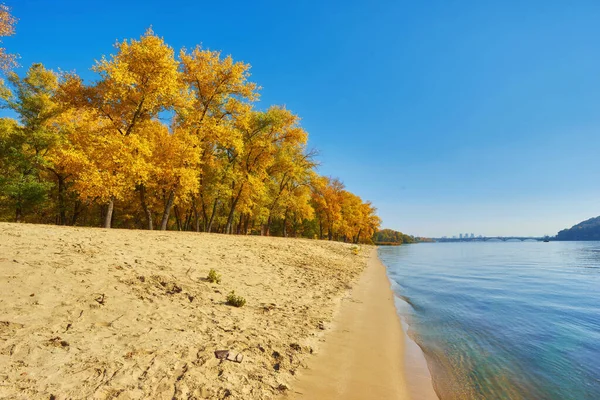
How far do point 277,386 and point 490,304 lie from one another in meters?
13.1

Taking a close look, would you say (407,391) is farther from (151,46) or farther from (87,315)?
(151,46)

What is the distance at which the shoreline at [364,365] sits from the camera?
5.15m

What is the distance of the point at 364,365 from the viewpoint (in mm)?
6258

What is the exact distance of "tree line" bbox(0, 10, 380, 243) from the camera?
1769 cm

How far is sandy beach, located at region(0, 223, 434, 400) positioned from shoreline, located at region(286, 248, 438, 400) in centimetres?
3

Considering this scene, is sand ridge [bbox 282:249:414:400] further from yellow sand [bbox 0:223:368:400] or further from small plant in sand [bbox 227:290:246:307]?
small plant in sand [bbox 227:290:246:307]

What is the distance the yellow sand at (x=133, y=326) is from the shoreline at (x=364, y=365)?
1.12ft

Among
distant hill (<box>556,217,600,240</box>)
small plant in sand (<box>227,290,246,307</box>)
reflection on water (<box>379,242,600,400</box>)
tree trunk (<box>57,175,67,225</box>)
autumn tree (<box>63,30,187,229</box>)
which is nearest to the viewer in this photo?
reflection on water (<box>379,242,600,400</box>)

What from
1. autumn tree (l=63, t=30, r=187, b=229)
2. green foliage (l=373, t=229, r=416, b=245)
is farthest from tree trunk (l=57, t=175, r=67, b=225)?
green foliage (l=373, t=229, r=416, b=245)

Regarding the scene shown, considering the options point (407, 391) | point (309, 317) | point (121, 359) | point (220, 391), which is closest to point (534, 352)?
point (407, 391)

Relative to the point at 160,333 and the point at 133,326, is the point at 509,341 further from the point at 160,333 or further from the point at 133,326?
the point at 133,326

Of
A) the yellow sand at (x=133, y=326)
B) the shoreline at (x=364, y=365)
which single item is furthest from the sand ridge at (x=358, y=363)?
the yellow sand at (x=133, y=326)

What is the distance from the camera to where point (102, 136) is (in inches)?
706

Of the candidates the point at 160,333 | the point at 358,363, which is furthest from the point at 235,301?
the point at 358,363
